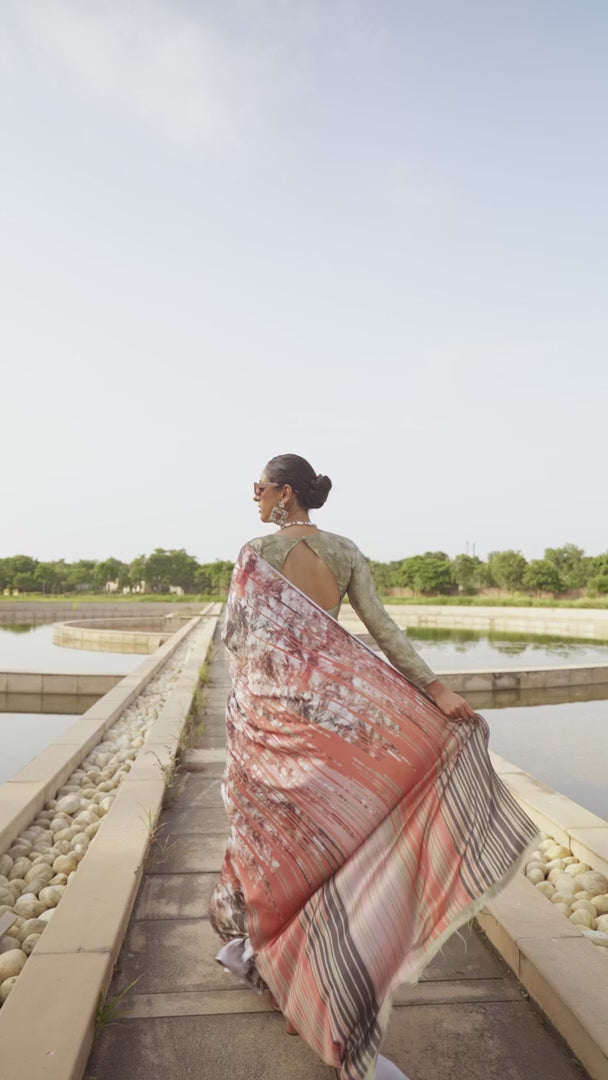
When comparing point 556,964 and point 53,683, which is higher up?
point 556,964

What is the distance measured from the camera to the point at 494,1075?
1789 millimetres

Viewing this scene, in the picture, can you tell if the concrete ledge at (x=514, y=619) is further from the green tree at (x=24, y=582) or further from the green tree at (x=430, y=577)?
the green tree at (x=24, y=582)

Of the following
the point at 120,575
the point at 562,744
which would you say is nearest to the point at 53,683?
the point at 562,744

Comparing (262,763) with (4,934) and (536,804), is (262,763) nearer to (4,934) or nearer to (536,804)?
(4,934)

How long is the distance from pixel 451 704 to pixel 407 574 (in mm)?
58765

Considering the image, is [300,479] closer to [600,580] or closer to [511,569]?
[600,580]

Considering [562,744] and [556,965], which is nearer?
[556,965]

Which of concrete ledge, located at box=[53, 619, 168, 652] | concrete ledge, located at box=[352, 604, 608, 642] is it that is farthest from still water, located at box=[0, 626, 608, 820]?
concrete ledge, located at box=[352, 604, 608, 642]

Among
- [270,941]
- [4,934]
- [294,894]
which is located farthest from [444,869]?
[4,934]

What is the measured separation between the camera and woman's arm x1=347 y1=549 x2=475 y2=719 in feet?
6.52

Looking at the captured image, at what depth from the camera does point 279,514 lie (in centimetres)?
225

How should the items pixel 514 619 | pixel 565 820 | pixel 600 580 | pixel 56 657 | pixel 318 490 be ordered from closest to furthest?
pixel 318 490, pixel 565 820, pixel 56 657, pixel 514 619, pixel 600 580

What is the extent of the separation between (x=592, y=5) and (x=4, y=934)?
907 cm

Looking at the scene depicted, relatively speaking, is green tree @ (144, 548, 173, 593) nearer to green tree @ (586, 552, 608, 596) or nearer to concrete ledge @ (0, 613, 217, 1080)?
green tree @ (586, 552, 608, 596)
